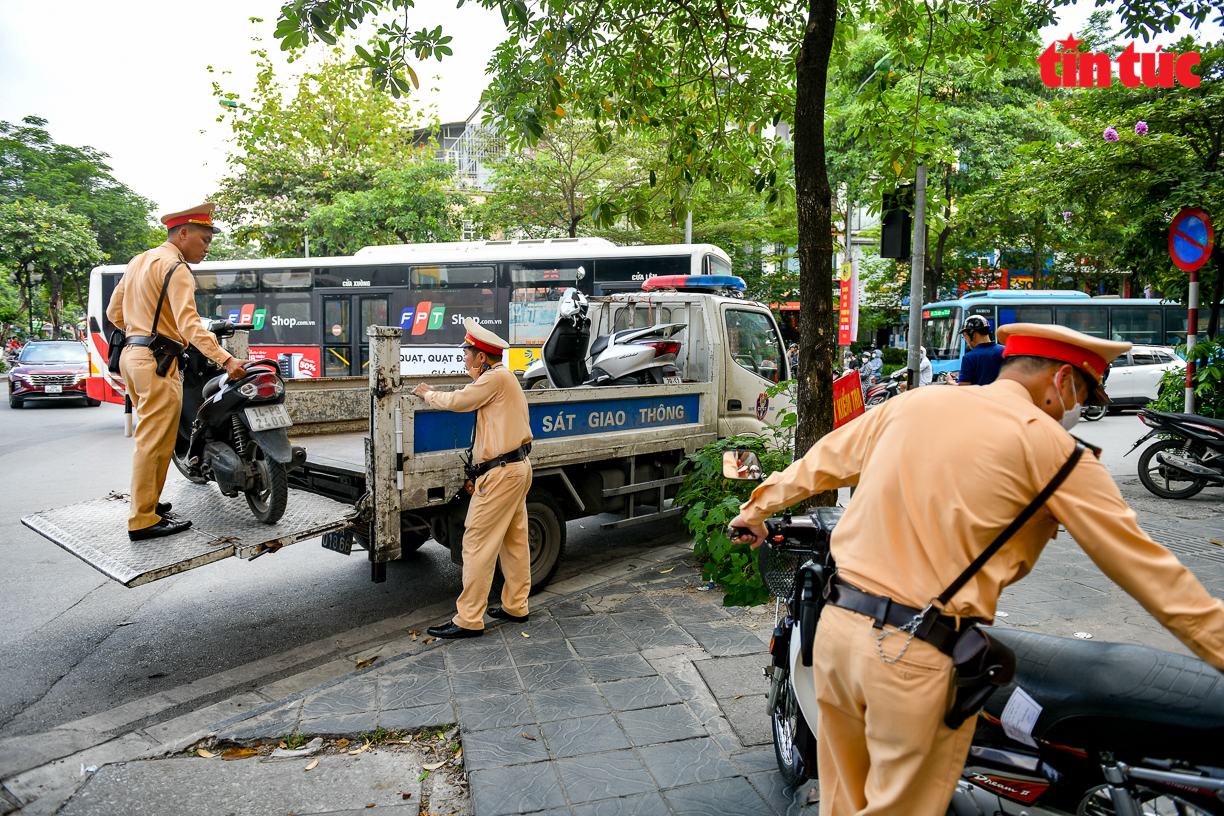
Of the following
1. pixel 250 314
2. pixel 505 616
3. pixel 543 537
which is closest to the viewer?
pixel 505 616

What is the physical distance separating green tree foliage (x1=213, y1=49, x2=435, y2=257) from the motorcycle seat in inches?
972

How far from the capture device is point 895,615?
68.7 inches

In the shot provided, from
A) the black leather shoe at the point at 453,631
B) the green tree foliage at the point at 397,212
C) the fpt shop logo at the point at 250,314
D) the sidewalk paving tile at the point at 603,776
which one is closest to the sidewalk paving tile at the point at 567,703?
the sidewalk paving tile at the point at 603,776

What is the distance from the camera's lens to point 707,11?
6363mm

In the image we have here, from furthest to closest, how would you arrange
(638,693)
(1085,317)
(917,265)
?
(1085,317) → (917,265) → (638,693)

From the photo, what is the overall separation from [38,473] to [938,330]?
61.2 feet

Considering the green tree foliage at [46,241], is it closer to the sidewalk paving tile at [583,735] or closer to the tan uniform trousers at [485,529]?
the tan uniform trousers at [485,529]

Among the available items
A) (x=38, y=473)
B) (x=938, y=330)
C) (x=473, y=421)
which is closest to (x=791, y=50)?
(x=473, y=421)

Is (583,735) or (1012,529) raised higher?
(1012,529)

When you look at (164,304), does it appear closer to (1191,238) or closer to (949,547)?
(949,547)

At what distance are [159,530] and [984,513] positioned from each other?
13.7ft

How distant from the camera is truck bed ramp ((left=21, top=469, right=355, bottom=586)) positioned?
3891 millimetres

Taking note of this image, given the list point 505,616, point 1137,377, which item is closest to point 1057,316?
point 1137,377

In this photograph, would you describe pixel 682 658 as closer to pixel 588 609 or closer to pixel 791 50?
pixel 588 609
